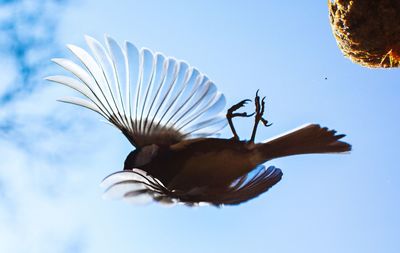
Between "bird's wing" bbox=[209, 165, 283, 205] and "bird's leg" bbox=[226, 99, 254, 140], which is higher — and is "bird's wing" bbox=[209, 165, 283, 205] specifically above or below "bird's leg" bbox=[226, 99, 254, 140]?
below

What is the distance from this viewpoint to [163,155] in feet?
5.51

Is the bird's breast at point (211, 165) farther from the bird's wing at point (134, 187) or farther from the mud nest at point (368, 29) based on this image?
the mud nest at point (368, 29)

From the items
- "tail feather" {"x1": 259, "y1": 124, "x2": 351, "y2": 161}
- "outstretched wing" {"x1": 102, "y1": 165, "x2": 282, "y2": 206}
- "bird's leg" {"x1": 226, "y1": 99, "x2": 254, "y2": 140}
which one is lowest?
"outstretched wing" {"x1": 102, "y1": 165, "x2": 282, "y2": 206}

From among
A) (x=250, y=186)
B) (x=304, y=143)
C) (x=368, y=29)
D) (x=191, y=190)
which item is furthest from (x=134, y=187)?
(x=368, y=29)

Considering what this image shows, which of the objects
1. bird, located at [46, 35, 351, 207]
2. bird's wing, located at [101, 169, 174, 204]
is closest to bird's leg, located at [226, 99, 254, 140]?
bird, located at [46, 35, 351, 207]

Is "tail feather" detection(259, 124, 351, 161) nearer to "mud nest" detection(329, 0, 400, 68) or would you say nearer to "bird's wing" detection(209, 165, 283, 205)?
"bird's wing" detection(209, 165, 283, 205)

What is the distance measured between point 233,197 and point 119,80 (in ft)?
1.92

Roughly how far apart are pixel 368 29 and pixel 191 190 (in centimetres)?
70

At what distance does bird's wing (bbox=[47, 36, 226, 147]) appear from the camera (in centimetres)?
184

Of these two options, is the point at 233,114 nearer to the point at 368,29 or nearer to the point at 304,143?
the point at 304,143

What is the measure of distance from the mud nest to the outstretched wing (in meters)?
0.46

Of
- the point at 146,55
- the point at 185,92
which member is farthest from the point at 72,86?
the point at 185,92

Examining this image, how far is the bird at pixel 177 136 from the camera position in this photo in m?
1.63

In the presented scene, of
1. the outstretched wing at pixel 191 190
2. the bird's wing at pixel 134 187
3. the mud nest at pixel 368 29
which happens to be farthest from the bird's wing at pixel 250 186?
the mud nest at pixel 368 29
